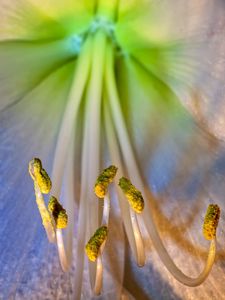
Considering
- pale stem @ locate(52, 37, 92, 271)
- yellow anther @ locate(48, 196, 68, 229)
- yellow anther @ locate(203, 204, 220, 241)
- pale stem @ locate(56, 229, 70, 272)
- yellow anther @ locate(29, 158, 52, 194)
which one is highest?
pale stem @ locate(52, 37, 92, 271)

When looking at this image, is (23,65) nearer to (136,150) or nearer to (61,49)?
(61,49)

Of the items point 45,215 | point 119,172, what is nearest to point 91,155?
point 119,172

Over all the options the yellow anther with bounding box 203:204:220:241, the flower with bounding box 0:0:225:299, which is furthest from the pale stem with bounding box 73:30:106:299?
the yellow anther with bounding box 203:204:220:241

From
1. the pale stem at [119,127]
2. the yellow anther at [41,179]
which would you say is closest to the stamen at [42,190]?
the yellow anther at [41,179]

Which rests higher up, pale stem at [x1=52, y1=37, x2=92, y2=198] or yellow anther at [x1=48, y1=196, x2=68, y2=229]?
pale stem at [x1=52, y1=37, x2=92, y2=198]

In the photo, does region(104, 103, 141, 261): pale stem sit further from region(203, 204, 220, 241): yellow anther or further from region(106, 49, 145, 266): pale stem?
region(203, 204, 220, 241): yellow anther

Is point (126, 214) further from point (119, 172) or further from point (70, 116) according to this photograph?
point (70, 116)

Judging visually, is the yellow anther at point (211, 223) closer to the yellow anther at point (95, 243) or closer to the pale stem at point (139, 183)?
the pale stem at point (139, 183)
